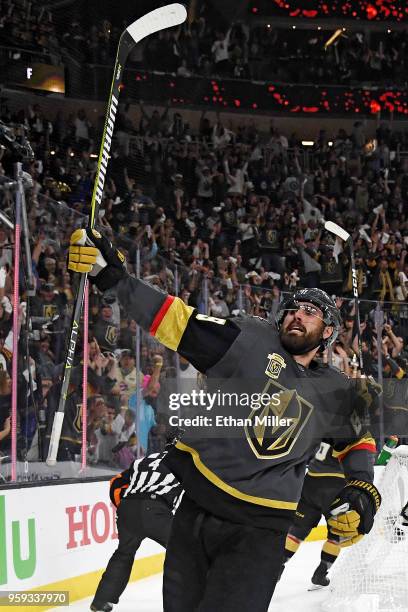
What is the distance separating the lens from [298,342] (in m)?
2.83

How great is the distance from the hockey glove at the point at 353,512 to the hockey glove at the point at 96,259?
3.47 ft

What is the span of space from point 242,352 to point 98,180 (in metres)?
0.94

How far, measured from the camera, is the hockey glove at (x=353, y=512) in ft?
9.76

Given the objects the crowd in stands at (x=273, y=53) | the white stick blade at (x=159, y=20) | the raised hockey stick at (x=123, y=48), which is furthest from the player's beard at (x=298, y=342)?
the crowd in stands at (x=273, y=53)

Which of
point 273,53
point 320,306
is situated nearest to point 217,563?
point 320,306

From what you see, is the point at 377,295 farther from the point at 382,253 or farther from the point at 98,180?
the point at 98,180

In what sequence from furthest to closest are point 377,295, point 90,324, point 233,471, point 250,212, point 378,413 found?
point 250,212 → point 377,295 → point 378,413 → point 90,324 → point 233,471

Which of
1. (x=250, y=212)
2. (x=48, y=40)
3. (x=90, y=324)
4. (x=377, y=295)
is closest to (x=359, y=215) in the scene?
(x=250, y=212)

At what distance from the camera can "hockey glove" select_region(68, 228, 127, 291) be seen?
2.39 metres

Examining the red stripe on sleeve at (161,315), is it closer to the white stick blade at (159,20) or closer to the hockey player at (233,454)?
the hockey player at (233,454)

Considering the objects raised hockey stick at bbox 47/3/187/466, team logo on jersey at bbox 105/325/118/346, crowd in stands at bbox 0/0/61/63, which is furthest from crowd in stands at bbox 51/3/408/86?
raised hockey stick at bbox 47/3/187/466

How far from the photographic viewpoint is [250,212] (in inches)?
509

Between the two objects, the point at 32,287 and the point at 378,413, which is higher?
the point at 32,287

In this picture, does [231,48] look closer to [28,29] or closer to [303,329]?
[28,29]
